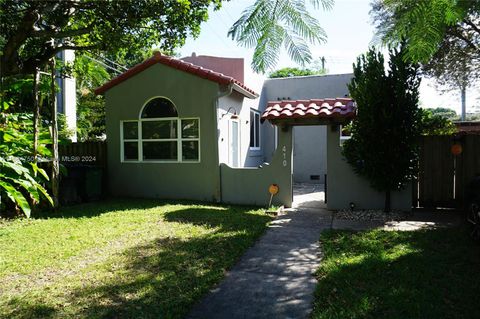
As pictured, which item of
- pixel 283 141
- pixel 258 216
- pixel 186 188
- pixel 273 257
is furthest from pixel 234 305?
pixel 186 188

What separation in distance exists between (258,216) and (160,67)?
19.3 ft

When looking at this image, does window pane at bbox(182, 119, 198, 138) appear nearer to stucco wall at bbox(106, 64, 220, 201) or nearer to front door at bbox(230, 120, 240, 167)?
stucco wall at bbox(106, 64, 220, 201)

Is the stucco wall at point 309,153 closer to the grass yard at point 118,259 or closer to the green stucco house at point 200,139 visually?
the green stucco house at point 200,139

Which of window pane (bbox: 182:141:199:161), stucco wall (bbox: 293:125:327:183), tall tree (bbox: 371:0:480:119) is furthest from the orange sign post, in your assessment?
tall tree (bbox: 371:0:480:119)

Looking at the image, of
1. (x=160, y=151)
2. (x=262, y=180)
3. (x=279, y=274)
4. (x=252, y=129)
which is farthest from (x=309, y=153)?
(x=279, y=274)

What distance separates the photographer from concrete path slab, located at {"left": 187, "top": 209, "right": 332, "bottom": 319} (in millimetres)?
3816

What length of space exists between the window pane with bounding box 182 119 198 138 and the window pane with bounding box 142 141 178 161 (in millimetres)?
504

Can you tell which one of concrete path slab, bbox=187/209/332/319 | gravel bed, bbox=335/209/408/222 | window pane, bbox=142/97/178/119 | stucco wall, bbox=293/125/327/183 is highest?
window pane, bbox=142/97/178/119

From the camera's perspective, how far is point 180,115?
10938 millimetres

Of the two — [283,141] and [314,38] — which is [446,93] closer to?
[283,141]

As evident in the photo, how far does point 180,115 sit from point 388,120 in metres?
5.98

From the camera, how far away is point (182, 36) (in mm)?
8117

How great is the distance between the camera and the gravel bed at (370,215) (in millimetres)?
8281

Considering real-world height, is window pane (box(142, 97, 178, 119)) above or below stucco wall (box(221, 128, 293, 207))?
above
